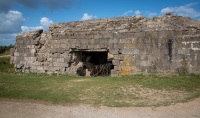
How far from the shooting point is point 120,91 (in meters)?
8.78

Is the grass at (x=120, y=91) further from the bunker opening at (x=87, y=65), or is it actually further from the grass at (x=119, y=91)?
the bunker opening at (x=87, y=65)

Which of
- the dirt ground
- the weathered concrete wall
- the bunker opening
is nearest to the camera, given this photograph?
the dirt ground

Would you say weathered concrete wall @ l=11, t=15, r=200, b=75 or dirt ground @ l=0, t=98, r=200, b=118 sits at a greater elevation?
weathered concrete wall @ l=11, t=15, r=200, b=75

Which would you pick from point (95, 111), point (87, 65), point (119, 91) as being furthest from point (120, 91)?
point (87, 65)

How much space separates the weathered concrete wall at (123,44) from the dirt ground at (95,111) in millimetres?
4410

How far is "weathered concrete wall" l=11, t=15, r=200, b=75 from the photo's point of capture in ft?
37.0

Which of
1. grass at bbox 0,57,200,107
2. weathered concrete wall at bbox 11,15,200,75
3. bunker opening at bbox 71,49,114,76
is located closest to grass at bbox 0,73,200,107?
Result: grass at bbox 0,57,200,107

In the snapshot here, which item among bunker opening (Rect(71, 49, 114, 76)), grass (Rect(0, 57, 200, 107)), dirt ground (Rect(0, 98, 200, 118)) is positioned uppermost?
bunker opening (Rect(71, 49, 114, 76))

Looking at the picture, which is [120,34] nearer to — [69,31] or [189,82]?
[69,31]

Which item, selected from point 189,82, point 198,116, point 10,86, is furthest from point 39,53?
point 198,116

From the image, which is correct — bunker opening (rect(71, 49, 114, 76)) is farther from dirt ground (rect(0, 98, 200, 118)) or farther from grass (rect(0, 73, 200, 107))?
dirt ground (rect(0, 98, 200, 118))

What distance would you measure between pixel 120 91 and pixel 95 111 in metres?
2.41

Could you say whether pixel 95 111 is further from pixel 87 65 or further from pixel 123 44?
pixel 87 65

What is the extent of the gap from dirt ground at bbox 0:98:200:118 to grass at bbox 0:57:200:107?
41cm
